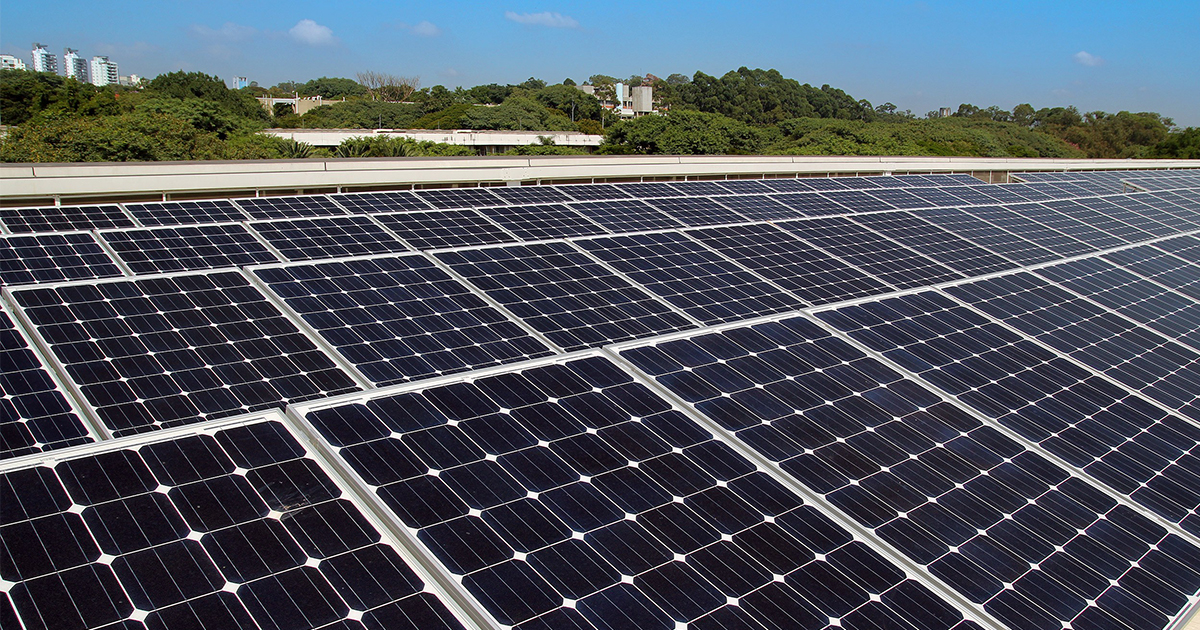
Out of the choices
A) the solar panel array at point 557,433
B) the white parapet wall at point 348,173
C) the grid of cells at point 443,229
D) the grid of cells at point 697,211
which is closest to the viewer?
the solar panel array at point 557,433

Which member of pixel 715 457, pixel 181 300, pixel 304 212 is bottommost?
pixel 715 457

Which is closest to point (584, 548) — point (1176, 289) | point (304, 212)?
point (304, 212)

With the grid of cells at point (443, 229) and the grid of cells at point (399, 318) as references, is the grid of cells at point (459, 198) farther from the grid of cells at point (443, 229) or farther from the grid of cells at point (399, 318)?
the grid of cells at point (399, 318)

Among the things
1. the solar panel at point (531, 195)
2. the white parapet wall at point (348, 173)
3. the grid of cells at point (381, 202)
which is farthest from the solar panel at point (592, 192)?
the grid of cells at point (381, 202)

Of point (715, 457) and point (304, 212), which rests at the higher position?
point (304, 212)

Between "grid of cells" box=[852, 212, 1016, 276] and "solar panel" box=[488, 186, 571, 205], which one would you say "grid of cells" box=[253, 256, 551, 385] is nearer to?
"solar panel" box=[488, 186, 571, 205]

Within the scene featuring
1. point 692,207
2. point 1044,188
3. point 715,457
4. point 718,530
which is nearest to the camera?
point 718,530

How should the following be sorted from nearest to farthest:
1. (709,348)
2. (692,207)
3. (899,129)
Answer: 1. (709,348)
2. (692,207)
3. (899,129)

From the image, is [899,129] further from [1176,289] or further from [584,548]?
[584,548]
